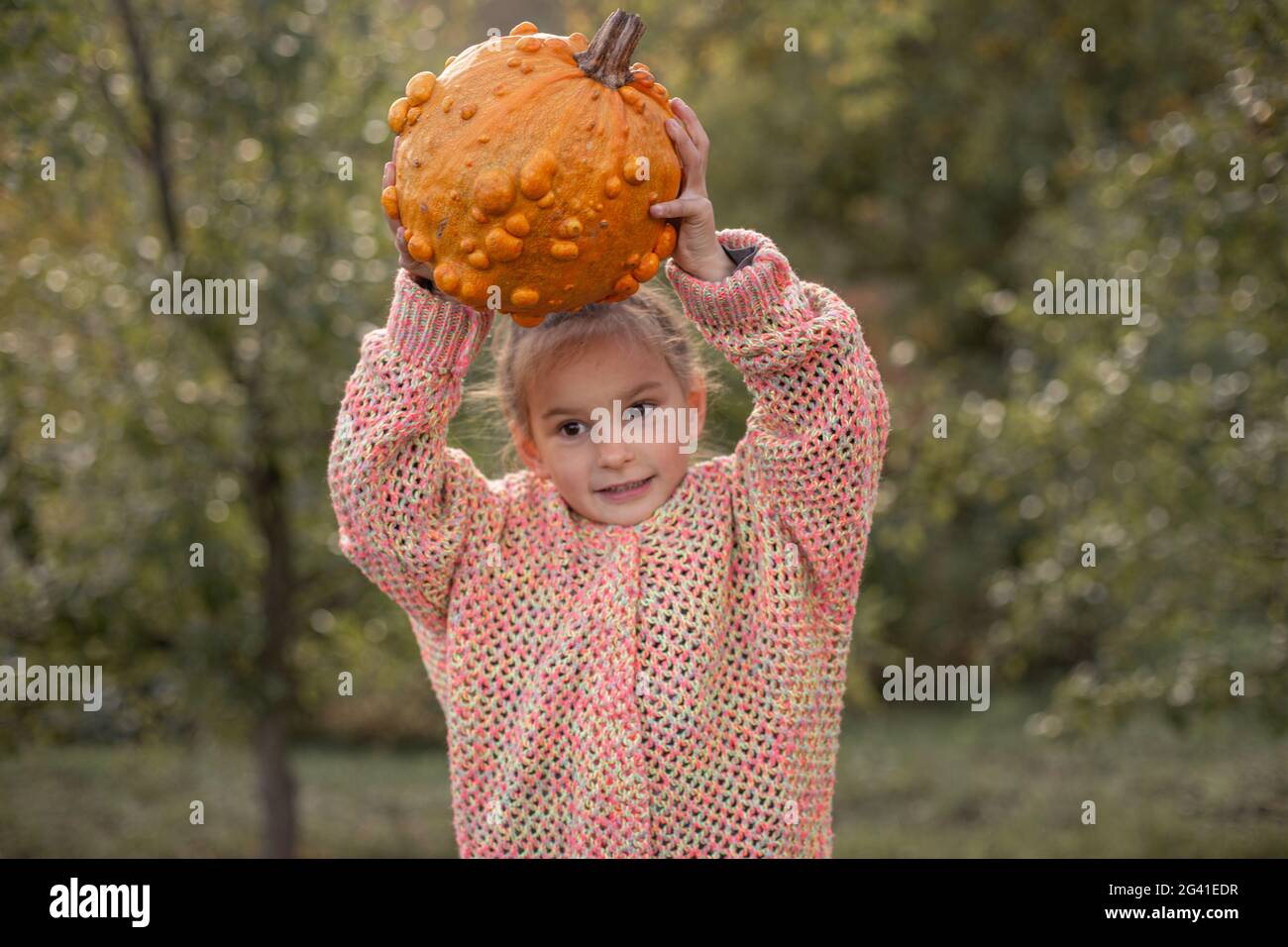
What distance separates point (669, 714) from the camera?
217 centimetres

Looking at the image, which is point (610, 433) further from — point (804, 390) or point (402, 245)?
point (402, 245)

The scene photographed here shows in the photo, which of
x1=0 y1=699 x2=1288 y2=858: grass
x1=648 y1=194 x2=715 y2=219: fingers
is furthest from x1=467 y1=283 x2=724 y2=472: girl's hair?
x1=0 y1=699 x2=1288 y2=858: grass

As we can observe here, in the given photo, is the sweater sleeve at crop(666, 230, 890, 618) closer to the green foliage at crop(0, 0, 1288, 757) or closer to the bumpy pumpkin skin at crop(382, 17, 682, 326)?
the bumpy pumpkin skin at crop(382, 17, 682, 326)

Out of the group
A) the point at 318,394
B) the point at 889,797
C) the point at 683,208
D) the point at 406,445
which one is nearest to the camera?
the point at 683,208

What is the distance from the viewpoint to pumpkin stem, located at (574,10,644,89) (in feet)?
6.70

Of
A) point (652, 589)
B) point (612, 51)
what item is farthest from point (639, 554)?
point (612, 51)

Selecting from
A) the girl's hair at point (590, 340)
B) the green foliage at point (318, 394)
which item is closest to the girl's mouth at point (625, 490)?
the girl's hair at point (590, 340)

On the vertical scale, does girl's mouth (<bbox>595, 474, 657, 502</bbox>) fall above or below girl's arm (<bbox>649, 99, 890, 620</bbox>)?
below

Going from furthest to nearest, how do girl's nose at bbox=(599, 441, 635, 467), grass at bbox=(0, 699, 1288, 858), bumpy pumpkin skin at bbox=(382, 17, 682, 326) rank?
grass at bbox=(0, 699, 1288, 858)
girl's nose at bbox=(599, 441, 635, 467)
bumpy pumpkin skin at bbox=(382, 17, 682, 326)

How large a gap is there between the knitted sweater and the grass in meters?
3.68

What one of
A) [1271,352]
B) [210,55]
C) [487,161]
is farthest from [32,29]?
[1271,352]

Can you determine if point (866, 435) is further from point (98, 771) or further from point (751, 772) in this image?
point (98, 771)

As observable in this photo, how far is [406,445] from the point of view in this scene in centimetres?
216

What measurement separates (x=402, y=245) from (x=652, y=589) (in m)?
0.68
